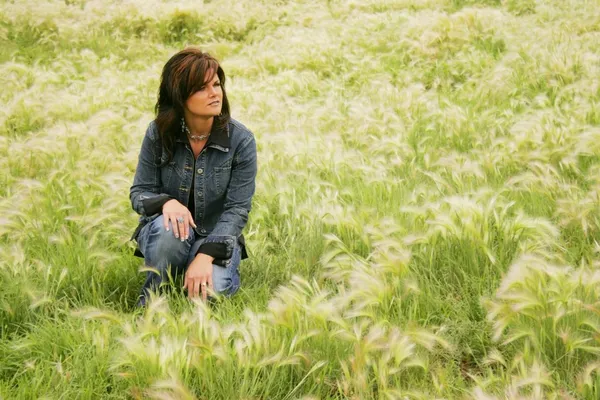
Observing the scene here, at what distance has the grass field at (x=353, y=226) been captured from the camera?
7.36 ft

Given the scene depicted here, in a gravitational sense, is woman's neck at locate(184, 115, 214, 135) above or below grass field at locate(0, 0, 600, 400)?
above

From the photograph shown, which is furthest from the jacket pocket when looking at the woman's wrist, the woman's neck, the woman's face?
the woman's wrist

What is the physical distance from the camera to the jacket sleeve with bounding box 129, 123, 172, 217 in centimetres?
316

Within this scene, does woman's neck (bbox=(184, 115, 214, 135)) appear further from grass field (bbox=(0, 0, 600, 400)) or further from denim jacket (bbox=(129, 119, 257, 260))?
grass field (bbox=(0, 0, 600, 400))

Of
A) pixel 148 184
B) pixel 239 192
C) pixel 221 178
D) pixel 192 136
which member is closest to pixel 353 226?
pixel 239 192

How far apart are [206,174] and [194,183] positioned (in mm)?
89

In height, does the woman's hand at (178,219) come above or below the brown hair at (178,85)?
below

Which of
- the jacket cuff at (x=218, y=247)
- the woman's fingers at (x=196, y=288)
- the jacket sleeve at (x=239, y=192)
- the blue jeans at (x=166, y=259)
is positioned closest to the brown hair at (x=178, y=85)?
the jacket sleeve at (x=239, y=192)

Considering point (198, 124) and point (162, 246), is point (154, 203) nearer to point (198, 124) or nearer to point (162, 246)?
point (162, 246)

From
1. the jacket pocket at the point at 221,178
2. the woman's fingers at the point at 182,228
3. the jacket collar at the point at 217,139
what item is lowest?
the woman's fingers at the point at 182,228

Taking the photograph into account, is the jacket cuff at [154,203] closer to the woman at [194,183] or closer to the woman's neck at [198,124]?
the woman at [194,183]

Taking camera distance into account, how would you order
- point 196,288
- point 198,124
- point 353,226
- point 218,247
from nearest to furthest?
point 196,288
point 218,247
point 198,124
point 353,226

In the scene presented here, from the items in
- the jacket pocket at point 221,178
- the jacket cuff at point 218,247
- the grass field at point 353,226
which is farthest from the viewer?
the jacket pocket at point 221,178

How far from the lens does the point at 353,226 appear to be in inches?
133
